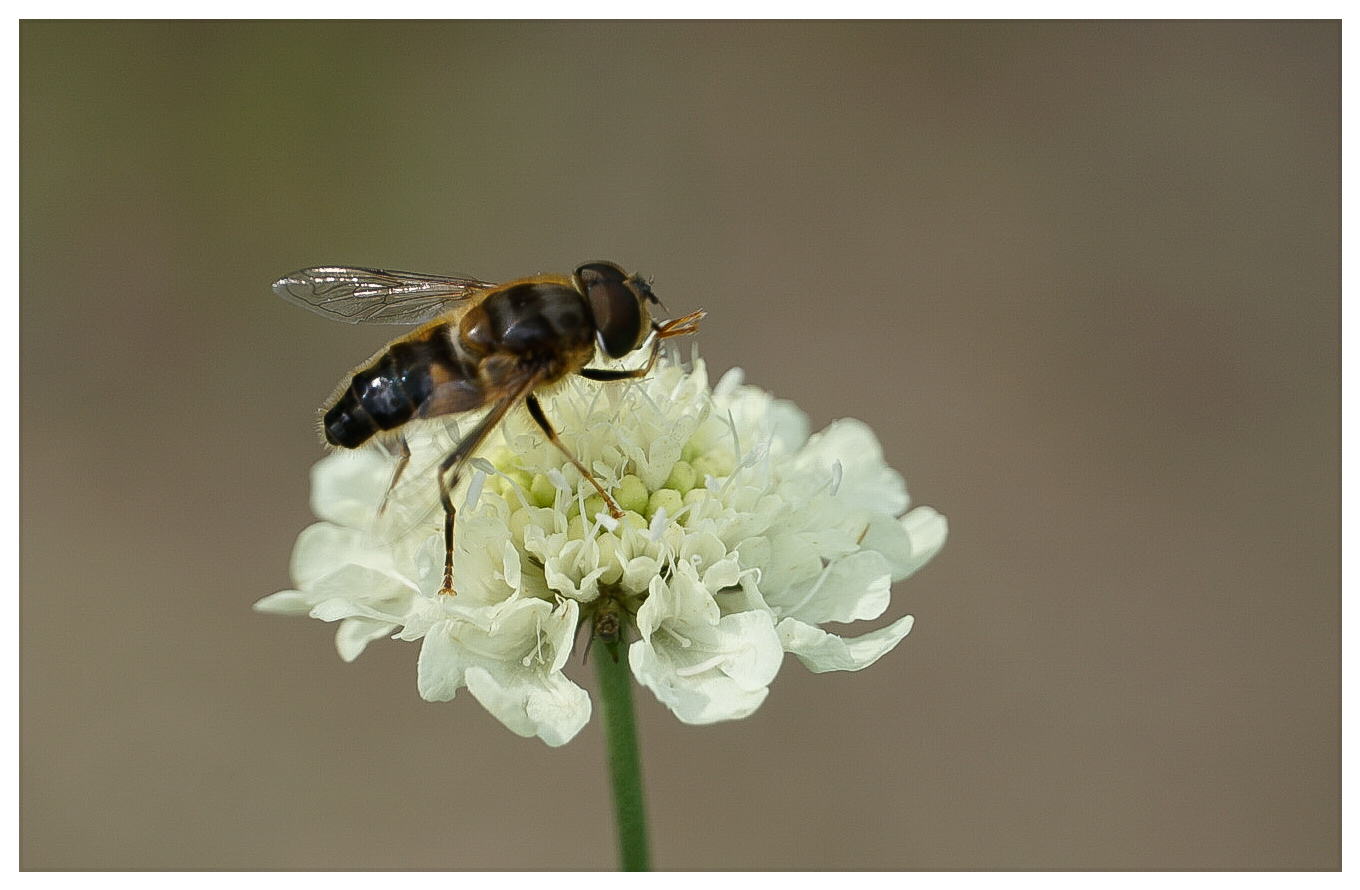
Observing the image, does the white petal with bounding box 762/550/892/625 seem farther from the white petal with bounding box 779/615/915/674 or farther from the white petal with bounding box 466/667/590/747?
the white petal with bounding box 466/667/590/747

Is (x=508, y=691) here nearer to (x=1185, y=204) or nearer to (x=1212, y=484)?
(x=1212, y=484)

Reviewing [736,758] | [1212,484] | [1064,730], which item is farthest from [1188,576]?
[736,758]

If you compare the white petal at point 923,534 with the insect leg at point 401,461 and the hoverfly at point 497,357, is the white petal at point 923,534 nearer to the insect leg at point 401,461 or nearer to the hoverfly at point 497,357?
the hoverfly at point 497,357

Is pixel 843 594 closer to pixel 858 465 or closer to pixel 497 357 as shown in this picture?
pixel 858 465

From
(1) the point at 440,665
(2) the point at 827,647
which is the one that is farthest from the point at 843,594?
(1) the point at 440,665

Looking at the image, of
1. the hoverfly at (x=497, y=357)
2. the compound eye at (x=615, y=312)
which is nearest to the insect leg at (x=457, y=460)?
the hoverfly at (x=497, y=357)

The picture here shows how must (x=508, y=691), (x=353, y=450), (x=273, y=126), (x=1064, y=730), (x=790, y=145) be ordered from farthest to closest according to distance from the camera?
1. (x=790, y=145)
2. (x=273, y=126)
3. (x=1064, y=730)
4. (x=353, y=450)
5. (x=508, y=691)
